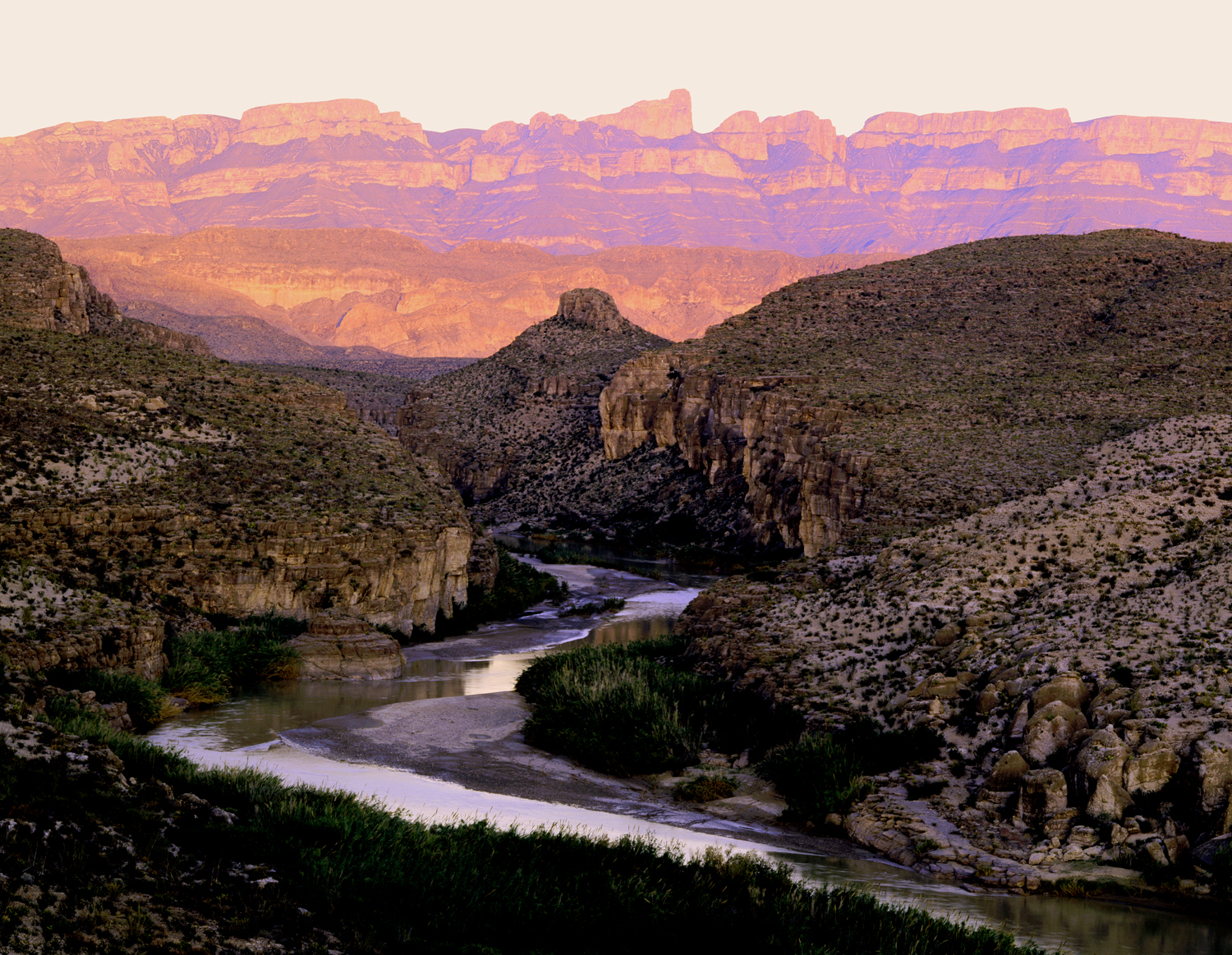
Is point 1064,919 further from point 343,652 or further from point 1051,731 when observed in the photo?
point 343,652

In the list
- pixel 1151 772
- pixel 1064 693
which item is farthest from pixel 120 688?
pixel 1151 772

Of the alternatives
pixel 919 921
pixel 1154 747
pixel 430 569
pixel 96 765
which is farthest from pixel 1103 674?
pixel 430 569

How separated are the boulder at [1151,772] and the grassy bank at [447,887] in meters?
4.27

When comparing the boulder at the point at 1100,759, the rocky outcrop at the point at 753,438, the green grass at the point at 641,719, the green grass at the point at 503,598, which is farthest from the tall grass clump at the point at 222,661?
the rocky outcrop at the point at 753,438

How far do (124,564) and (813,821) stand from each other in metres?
18.4

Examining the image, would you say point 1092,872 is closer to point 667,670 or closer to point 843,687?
point 843,687

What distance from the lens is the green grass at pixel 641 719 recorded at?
20594 mm

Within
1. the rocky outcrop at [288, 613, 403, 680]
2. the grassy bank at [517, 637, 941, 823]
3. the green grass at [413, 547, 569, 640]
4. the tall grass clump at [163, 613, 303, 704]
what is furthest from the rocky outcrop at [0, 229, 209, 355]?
the grassy bank at [517, 637, 941, 823]

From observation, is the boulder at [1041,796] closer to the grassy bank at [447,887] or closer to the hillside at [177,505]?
the grassy bank at [447,887]

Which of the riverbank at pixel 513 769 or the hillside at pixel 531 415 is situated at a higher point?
the hillside at pixel 531 415

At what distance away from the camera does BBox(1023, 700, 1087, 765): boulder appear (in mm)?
17125

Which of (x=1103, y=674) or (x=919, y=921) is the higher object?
(x=1103, y=674)

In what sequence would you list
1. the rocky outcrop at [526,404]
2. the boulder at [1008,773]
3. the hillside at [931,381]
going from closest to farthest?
the boulder at [1008,773], the hillside at [931,381], the rocky outcrop at [526,404]

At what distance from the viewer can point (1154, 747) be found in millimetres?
15844
